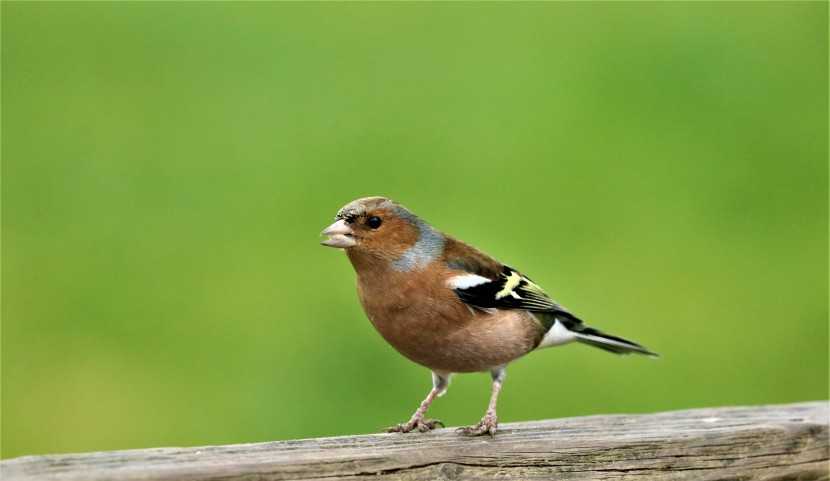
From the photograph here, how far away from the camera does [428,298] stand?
3836 mm

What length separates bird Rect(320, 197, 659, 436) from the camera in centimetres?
378

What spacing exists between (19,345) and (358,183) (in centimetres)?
210

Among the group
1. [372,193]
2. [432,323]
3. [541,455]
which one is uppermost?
[372,193]

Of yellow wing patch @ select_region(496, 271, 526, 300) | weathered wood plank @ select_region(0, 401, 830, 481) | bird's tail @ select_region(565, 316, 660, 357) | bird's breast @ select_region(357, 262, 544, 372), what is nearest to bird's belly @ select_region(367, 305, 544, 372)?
bird's breast @ select_region(357, 262, 544, 372)

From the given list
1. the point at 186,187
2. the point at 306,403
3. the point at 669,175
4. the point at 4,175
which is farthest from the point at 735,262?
the point at 4,175

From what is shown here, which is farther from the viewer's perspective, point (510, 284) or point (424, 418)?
point (510, 284)

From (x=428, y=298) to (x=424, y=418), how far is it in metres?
0.43

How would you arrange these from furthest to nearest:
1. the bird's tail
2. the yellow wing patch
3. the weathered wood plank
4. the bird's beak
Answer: the bird's tail, the yellow wing patch, the bird's beak, the weathered wood plank

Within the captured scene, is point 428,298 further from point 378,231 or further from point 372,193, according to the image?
point 372,193

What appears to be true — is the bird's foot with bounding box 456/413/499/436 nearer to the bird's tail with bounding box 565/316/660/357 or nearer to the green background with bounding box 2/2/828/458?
the bird's tail with bounding box 565/316/660/357

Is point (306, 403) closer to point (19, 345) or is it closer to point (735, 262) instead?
point (19, 345)

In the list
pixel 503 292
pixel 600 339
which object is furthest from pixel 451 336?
pixel 600 339

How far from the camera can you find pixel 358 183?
21.4 feet

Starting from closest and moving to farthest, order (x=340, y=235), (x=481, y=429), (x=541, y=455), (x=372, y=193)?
(x=541, y=455) → (x=481, y=429) → (x=340, y=235) → (x=372, y=193)
